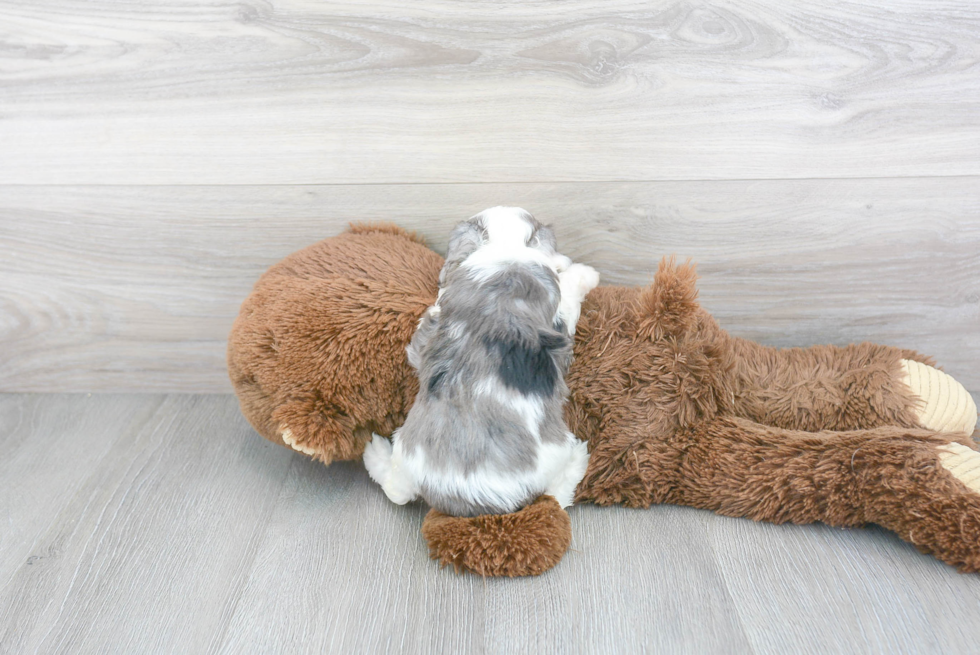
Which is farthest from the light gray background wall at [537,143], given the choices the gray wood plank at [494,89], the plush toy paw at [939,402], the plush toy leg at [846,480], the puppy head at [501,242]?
the plush toy leg at [846,480]

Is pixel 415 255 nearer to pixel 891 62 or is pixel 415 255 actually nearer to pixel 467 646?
pixel 467 646

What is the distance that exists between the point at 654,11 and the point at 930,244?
79 centimetres

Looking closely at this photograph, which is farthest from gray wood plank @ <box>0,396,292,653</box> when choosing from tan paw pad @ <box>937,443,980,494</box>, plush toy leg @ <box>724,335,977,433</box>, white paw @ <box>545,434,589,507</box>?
tan paw pad @ <box>937,443,980,494</box>

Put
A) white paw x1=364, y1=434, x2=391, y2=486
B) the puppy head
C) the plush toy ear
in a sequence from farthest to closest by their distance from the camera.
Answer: white paw x1=364, y1=434, x2=391, y2=486 < the puppy head < the plush toy ear

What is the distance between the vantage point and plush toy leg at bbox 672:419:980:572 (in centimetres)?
109

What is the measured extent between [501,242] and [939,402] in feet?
2.85

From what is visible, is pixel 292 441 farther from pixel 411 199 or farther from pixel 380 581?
pixel 411 199

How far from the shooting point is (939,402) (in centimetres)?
126

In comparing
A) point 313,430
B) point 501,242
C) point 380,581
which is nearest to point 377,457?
point 313,430

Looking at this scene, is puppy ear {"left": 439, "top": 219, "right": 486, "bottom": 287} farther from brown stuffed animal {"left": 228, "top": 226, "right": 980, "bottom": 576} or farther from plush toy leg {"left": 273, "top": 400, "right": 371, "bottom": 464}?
plush toy leg {"left": 273, "top": 400, "right": 371, "bottom": 464}

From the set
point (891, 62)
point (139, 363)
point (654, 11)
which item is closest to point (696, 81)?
point (654, 11)

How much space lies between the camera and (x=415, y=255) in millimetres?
1389

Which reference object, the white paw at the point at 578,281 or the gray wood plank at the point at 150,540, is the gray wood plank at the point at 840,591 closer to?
the white paw at the point at 578,281

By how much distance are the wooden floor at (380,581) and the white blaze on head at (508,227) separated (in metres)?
0.53
